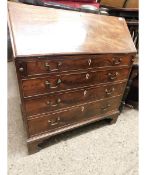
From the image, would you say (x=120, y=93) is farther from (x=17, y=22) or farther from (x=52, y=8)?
(x=17, y=22)

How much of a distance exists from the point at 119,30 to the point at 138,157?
119cm

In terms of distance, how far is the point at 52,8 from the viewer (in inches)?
54.2

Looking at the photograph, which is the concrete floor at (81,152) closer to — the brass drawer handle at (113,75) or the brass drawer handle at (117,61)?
the brass drawer handle at (113,75)

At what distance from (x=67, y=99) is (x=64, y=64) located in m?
0.32

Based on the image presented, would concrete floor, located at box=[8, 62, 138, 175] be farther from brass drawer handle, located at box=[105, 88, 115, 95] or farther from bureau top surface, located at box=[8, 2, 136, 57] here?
bureau top surface, located at box=[8, 2, 136, 57]

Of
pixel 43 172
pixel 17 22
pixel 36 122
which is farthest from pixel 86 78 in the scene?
pixel 43 172

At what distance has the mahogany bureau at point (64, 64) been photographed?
43.8 inches

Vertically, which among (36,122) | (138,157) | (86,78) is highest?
(86,78)

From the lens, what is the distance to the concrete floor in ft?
4.58

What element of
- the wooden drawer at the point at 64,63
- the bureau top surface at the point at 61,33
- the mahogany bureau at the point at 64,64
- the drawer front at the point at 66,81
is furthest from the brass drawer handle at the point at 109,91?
the bureau top surface at the point at 61,33

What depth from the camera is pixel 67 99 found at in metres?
1.39

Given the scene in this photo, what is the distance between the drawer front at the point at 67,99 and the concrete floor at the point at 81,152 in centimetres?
42

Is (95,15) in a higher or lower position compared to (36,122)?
higher
